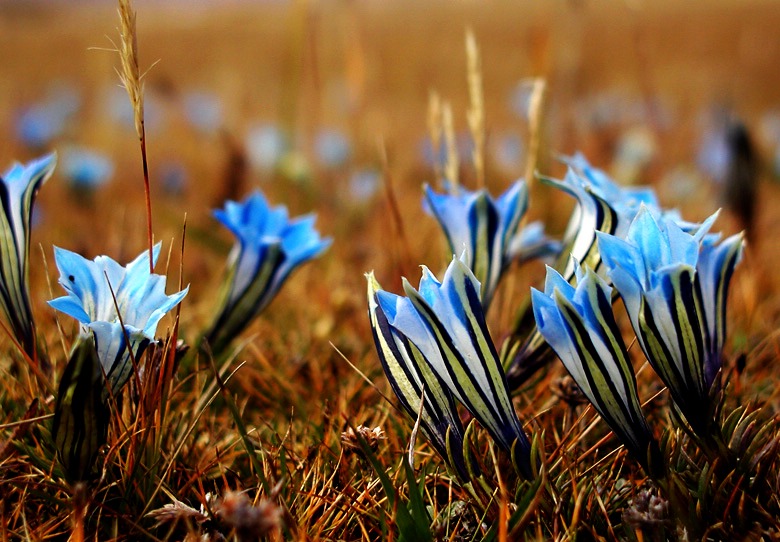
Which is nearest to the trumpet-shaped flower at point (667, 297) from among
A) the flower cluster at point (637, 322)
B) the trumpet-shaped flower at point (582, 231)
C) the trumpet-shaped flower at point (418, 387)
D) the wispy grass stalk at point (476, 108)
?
the flower cluster at point (637, 322)

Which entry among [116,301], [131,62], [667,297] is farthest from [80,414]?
[667,297]

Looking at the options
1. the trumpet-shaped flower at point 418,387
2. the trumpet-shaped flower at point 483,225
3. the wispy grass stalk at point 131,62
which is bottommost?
the trumpet-shaped flower at point 418,387

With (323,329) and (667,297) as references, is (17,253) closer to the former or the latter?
(323,329)

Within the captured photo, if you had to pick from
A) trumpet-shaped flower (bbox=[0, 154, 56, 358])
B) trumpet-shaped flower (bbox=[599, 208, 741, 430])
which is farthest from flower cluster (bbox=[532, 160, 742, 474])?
trumpet-shaped flower (bbox=[0, 154, 56, 358])

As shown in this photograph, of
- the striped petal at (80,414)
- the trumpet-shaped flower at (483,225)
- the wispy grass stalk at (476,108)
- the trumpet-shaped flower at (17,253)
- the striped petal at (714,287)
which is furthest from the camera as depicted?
the wispy grass stalk at (476,108)

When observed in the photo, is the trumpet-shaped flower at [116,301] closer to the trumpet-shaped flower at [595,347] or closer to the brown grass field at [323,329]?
the brown grass field at [323,329]

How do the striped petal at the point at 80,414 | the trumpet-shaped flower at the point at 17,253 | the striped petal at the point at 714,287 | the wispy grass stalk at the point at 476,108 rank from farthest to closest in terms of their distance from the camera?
1. the wispy grass stalk at the point at 476,108
2. the trumpet-shaped flower at the point at 17,253
3. the striped petal at the point at 714,287
4. the striped petal at the point at 80,414

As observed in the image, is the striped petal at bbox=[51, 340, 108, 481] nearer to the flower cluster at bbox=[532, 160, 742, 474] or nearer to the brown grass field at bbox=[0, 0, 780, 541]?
the brown grass field at bbox=[0, 0, 780, 541]

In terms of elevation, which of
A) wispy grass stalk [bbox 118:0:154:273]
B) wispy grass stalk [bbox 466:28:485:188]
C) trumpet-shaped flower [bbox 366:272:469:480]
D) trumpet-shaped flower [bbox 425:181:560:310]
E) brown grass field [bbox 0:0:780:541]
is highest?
wispy grass stalk [bbox 118:0:154:273]
